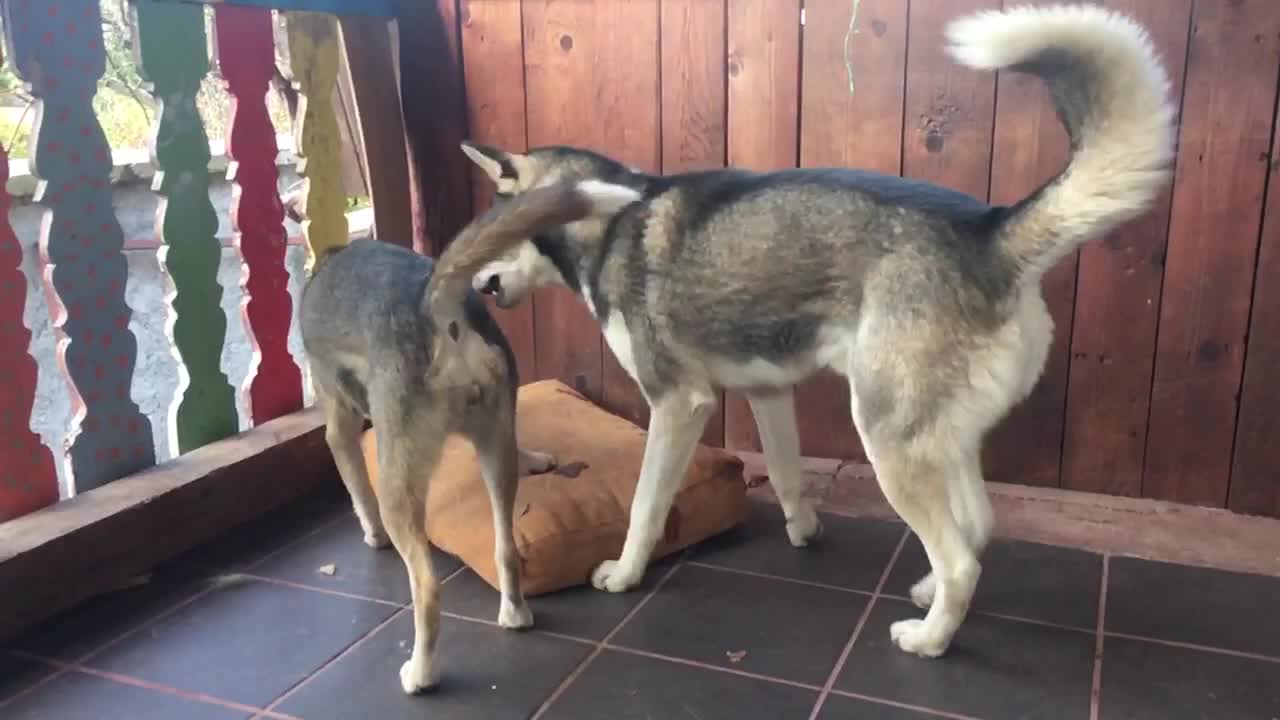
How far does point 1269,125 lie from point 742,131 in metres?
1.32

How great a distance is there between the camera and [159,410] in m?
4.51

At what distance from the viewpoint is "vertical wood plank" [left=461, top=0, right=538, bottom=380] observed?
127 inches

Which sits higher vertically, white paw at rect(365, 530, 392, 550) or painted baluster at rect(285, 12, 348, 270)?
painted baluster at rect(285, 12, 348, 270)

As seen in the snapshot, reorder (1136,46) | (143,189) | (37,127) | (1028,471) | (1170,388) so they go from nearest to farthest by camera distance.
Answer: (1136,46) → (37,127) → (1170,388) → (1028,471) → (143,189)

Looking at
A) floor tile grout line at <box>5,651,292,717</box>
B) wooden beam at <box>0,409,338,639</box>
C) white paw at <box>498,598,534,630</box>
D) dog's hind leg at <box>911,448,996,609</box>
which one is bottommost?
floor tile grout line at <box>5,651,292,717</box>

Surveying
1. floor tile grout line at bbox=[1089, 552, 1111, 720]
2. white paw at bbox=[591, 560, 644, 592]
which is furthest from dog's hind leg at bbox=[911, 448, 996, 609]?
white paw at bbox=[591, 560, 644, 592]

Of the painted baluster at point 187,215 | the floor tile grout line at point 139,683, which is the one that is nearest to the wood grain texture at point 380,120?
the painted baluster at point 187,215

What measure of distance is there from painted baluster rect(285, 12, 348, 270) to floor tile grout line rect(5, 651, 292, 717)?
131cm

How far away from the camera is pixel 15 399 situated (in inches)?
91.4

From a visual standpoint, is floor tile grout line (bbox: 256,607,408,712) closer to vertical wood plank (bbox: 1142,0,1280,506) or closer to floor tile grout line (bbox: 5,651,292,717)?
floor tile grout line (bbox: 5,651,292,717)

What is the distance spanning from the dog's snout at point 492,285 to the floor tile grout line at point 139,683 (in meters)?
1.08

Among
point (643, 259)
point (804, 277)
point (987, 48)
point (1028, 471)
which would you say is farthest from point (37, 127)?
point (1028, 471)

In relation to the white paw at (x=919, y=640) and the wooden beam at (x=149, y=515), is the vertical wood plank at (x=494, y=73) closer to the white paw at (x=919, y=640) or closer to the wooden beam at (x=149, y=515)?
the wooden beam at (x=149, y=515)

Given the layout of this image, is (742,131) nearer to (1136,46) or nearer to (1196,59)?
(1196,59)
